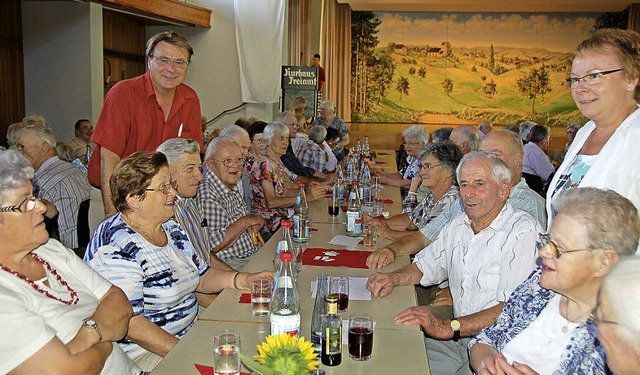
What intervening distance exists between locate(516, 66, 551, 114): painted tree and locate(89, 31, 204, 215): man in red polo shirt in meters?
15.7

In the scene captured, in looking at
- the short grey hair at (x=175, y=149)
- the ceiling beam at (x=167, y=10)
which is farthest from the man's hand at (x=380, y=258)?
the ceiling beam at (x=167, y=10)

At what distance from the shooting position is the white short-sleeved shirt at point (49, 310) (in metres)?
1.72

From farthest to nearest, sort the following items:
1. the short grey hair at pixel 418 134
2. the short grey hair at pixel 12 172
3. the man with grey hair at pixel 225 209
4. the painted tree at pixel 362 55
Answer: the painted tree at pixel 362 55 → the short grey hair at pixel 418 134 → the man with grey hair at pixel 225 209 → the short grey hair at pixel 12 172

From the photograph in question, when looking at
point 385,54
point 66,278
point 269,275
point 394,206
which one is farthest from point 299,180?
point 385,54

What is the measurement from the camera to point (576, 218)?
1873 millimetres

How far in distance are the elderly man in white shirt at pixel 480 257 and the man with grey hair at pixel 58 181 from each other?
268 cm

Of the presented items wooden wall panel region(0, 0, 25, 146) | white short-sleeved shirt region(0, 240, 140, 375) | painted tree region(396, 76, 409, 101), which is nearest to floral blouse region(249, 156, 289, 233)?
white short-sleeved shirt region(0, 240, 140, 375)

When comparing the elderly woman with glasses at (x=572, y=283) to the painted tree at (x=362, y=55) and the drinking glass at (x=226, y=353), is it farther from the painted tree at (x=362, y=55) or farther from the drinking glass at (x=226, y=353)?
the painted tree at (x=362, y=55)

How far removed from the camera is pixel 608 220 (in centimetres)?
184

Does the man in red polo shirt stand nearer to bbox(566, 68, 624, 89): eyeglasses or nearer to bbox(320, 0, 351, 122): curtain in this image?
bbox(566, 68, 624, 89): eyeglasses

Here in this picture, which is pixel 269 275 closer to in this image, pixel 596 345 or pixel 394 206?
pixel 596 345

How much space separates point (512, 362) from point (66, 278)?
1.51 metres

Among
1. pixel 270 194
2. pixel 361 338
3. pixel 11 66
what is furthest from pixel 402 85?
pixel 361 338

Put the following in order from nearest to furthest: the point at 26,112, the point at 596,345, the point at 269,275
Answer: the point at 596,345, the point at 269,275, the point at 26,112
